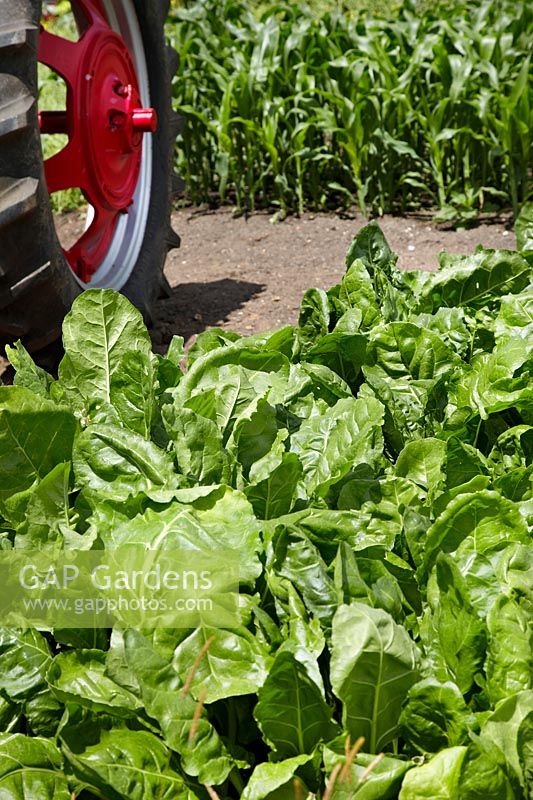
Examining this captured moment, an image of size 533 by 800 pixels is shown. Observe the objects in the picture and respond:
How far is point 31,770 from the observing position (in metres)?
1.20

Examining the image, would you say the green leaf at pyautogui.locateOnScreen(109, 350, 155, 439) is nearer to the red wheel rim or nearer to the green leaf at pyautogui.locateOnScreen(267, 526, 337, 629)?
the green leaf at pyautogui.locateOnScreen(267, 526, 337, 629)

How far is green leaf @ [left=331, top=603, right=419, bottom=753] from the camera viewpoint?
1140 millimetres

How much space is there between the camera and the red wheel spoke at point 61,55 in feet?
11.3

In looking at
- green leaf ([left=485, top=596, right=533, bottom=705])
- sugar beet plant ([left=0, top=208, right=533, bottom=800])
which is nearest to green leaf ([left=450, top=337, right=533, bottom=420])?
sugar beet plant ([left=0, top=208, right=533, bottom=800])

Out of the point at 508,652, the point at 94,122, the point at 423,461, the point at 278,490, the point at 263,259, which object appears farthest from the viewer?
the point at 263,259

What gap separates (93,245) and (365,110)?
8.14 ft

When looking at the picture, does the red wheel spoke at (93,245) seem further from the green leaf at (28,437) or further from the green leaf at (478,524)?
the green leaf at (478,524)

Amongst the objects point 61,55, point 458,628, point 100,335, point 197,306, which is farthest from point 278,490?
point 197,306

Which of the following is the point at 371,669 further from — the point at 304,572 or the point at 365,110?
the point at 365,110

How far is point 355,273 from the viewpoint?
2.14 m

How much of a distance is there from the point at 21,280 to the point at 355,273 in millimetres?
1239

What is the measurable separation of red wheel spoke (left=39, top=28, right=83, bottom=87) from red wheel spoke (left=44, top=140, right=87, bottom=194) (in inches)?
9.7

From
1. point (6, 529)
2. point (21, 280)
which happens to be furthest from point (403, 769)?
point (21, 280)

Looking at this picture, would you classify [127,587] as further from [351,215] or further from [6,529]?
[351,215]
